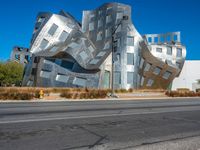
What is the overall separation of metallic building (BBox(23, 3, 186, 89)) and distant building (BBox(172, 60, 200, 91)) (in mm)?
16094

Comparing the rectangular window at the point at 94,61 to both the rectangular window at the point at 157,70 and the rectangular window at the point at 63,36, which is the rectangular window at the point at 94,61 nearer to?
the rectangular window at the point at 63,36

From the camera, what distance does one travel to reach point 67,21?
49938mm

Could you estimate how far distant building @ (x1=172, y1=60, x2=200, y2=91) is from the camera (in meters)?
68.1

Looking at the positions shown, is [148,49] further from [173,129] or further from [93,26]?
[173,129]

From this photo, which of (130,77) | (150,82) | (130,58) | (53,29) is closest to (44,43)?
(53,29)

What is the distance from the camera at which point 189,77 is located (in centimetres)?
6931

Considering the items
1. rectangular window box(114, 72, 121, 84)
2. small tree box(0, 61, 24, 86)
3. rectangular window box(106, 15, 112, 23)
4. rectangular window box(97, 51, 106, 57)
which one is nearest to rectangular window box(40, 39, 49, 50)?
rectangular window box(97, 51, 106, 57)

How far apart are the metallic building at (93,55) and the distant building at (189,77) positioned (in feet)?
52.8

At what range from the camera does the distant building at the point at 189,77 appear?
223 feet

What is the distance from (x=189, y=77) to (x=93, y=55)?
3395 cm

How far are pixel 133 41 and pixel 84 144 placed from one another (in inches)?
1728

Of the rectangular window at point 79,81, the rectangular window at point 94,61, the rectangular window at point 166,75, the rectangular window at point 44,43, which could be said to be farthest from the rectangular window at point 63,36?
the rectangular window at point 166,75

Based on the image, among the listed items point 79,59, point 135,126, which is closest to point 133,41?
point 79,59

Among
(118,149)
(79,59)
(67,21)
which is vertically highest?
(67,21)
